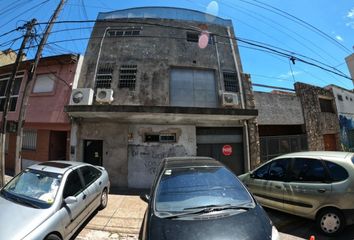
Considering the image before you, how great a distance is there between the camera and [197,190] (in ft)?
10.8

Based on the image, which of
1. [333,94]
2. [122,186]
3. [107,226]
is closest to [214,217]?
[107,226]

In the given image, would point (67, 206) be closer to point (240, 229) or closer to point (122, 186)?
point (240, 229)

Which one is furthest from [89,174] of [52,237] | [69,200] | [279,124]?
[279,124]

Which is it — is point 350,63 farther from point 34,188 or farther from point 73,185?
point 34,188

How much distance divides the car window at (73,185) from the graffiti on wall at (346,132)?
18185 millimetres

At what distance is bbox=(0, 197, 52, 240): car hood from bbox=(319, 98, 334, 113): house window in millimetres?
17271

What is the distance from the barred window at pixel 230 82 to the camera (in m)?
11.7

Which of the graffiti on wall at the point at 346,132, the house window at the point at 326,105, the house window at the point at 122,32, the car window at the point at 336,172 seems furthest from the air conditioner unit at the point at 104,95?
the graffiti on wall at the point at 346,132

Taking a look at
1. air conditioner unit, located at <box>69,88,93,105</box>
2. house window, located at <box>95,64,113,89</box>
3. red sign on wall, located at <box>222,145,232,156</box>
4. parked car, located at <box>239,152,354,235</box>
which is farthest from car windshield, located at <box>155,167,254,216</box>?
house window, located at <box>95,64,113,89</box>

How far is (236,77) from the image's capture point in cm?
1198

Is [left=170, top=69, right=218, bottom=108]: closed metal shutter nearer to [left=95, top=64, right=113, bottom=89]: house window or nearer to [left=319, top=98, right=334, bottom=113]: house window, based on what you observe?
[left=95, top=64, right=113, bottom=89]: house window

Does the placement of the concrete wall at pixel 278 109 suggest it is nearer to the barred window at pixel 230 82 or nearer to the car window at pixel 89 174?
the barred window at pixel 230 82

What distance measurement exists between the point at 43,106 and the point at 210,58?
354 inches

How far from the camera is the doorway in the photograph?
10.1 m
